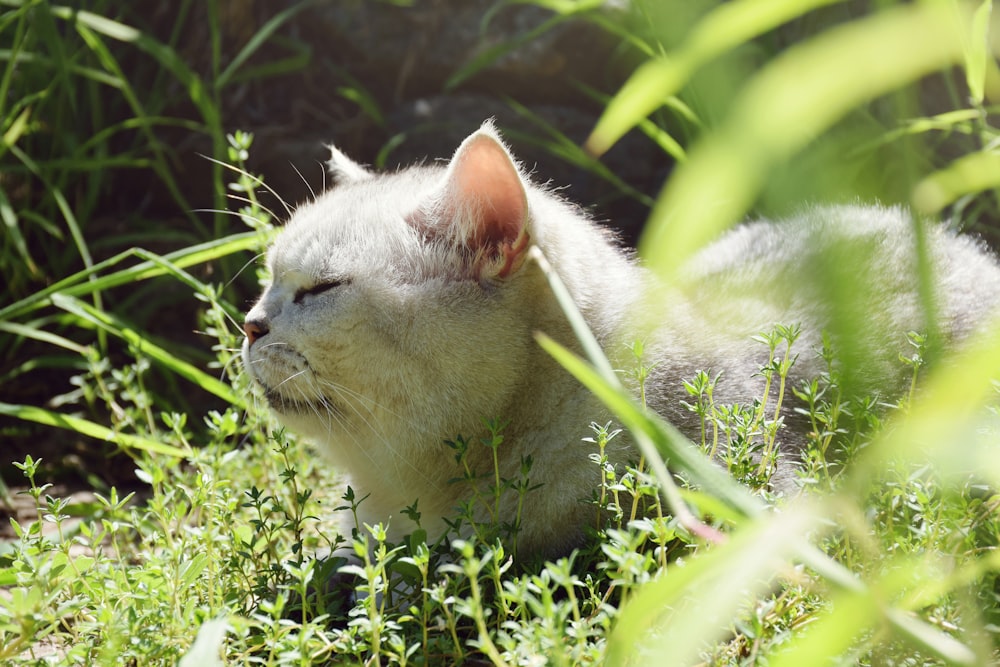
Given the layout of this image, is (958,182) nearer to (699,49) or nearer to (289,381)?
(699,49)

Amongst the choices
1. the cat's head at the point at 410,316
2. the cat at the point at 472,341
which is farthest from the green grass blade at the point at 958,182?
the cat's head at the point at 410,316

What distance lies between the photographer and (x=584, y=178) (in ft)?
13.1

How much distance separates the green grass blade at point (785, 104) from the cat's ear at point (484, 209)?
3.26ft

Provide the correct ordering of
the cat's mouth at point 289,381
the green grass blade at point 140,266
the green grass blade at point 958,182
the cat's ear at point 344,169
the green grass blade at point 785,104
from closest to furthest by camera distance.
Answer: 1. the green grass blade at point 785,104
2. the green grass blade at point 958,182
3. the cat's mouth at point 289,381
4. the green grass blade at point 140,266
5. the cat's ear at point 344,169

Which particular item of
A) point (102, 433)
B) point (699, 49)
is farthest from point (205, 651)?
point (102, 433)

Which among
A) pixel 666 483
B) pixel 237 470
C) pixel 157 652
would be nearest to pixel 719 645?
pixel 666 483

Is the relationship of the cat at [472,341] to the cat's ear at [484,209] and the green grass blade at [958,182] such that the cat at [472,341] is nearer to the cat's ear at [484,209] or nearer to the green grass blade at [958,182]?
the cat's ear at [484,209]

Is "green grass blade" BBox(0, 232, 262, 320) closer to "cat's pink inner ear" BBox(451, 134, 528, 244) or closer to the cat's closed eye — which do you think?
the cat's closed eye

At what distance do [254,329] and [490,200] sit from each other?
1.95ft

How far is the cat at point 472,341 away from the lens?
1865 mm

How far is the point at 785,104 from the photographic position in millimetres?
745

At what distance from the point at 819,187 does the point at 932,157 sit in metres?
3.05

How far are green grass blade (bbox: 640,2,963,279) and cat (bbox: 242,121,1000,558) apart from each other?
973 mm

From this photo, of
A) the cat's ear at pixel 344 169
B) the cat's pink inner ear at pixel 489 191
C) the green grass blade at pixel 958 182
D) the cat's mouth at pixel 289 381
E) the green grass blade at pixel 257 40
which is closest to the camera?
the green grass blade at pixel 958 182
